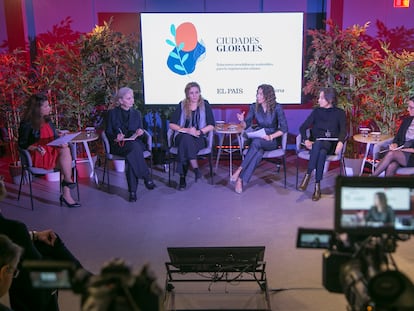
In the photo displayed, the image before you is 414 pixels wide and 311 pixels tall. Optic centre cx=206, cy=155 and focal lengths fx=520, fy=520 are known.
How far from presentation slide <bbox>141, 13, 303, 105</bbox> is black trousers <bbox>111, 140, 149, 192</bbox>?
1389 millimetres

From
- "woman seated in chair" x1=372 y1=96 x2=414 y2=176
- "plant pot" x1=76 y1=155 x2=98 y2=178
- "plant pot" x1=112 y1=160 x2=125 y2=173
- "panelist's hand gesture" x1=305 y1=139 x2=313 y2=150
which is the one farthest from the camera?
"plant pot" x1=112 y1=160 x2=125 y2=173

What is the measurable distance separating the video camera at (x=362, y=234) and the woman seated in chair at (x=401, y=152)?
4037 millimetres

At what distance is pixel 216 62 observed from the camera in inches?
279

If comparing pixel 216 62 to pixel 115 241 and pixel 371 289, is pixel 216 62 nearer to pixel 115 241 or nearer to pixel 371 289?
pixel 115 241

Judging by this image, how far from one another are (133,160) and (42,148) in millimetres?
973

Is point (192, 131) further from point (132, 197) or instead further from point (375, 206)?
point (375, 206)

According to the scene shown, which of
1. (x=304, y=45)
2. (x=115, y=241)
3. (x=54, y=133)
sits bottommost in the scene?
(x=115, y=241)

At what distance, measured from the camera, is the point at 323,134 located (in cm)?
600

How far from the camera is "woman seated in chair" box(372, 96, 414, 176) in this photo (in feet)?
17.8

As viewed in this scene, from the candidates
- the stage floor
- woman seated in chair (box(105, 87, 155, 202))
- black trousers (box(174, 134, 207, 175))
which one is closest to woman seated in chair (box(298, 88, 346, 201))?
the stage floor

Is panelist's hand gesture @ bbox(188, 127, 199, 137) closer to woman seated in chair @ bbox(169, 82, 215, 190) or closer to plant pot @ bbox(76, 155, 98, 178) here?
woman seated in chair @ bbox(169, 82, 215, 190)

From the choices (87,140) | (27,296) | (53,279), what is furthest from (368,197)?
(87,140)

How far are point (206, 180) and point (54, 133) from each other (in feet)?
6.24

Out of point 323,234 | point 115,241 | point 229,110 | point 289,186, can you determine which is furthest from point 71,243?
point 229,110
